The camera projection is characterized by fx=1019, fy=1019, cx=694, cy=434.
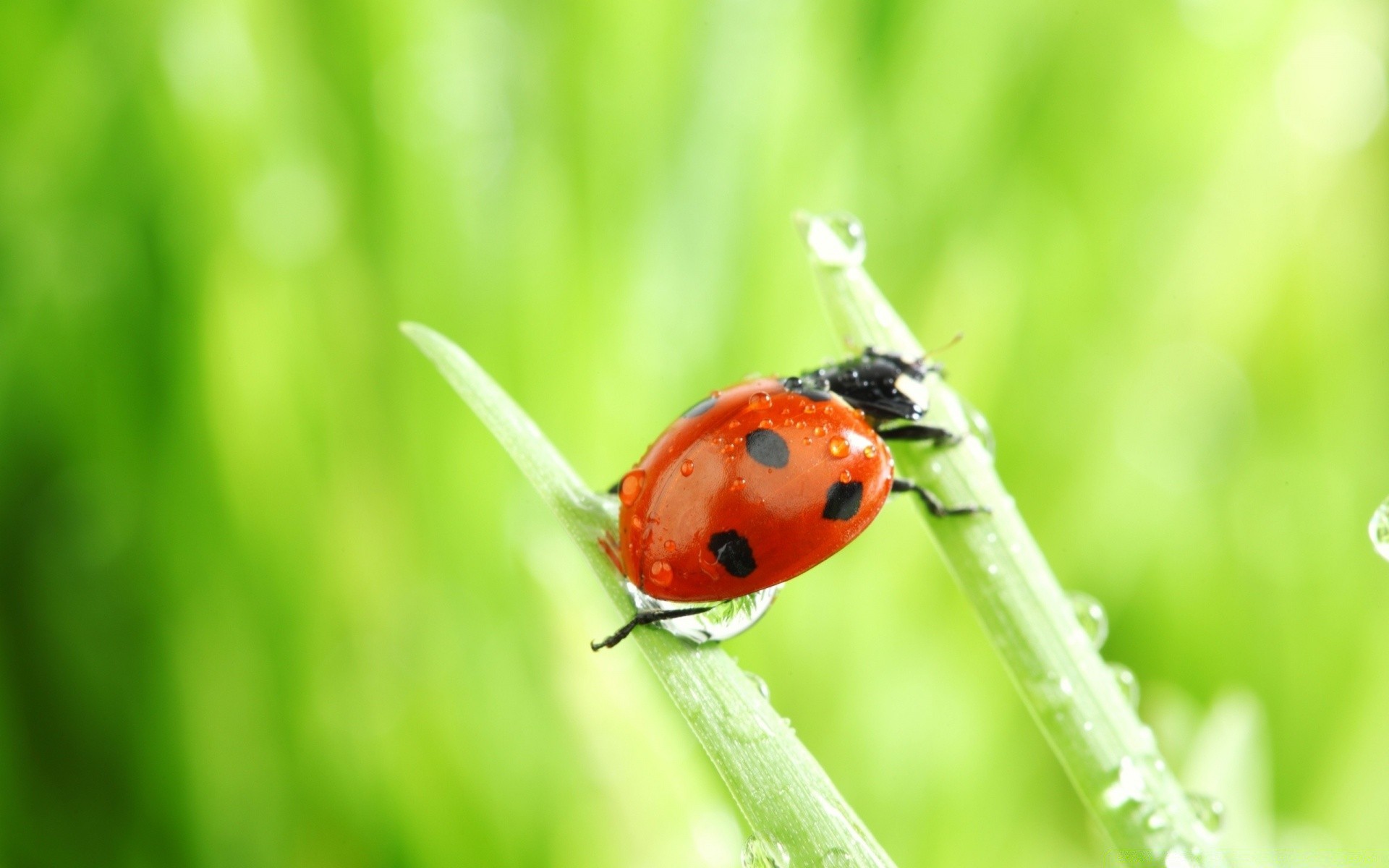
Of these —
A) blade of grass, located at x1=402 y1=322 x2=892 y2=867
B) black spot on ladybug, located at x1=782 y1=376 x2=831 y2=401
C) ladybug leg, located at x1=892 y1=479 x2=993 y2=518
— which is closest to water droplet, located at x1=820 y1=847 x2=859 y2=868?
blade of grass, located at x1=402 y1=322 x2=892 y2=867

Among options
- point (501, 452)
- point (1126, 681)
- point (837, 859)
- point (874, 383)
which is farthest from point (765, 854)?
point (501, 452)

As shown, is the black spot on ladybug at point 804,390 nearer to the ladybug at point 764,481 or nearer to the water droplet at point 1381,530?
the ladybug at point 764,481

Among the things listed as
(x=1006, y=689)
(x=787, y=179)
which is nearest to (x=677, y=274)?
(x=787, y=179)

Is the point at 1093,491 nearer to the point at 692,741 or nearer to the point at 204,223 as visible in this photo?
the point at 692,741

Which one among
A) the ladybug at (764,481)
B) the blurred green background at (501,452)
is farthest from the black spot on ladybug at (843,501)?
the blurred green background at (501,452)

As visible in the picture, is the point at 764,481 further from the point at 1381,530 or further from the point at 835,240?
the point at 1381,530
